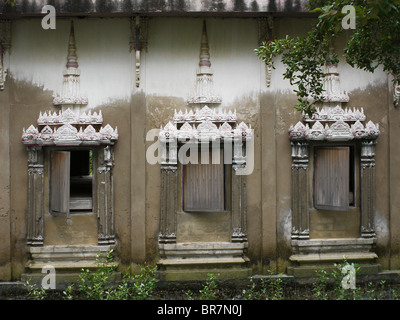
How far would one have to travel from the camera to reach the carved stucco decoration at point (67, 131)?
910 centimetres

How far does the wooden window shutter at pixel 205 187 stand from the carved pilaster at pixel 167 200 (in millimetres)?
289

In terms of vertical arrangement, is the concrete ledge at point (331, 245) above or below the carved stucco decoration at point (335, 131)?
below

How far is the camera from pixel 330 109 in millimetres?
9531

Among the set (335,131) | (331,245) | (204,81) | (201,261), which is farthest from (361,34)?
(201,261)

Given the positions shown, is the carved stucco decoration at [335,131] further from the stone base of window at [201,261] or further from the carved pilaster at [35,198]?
the carved pilaster at [35,198]

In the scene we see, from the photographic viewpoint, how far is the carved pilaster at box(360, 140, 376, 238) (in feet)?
31.3

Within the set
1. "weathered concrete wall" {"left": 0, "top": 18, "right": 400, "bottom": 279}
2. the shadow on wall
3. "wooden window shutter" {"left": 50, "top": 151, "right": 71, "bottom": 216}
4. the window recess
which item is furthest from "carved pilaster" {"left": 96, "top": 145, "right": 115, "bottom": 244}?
the window recess

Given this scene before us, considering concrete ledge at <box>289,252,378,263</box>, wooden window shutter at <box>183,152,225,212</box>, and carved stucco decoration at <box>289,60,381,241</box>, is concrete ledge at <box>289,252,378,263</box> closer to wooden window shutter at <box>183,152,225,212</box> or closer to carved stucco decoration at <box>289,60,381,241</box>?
carved stucco decoration at <box>289,60,381,241</box>

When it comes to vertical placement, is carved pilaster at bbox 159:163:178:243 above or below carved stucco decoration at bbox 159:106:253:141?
below

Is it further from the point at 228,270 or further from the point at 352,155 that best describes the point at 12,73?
the point at 352,155

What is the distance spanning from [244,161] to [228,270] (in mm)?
1964

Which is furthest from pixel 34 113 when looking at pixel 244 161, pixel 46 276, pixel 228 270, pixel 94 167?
pixel 228 270

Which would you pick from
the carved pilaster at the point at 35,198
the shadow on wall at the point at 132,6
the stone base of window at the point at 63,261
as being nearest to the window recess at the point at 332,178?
the shadow on wall at the point at 132,6

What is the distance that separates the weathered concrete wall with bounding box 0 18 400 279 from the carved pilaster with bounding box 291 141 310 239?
136 millimetres
